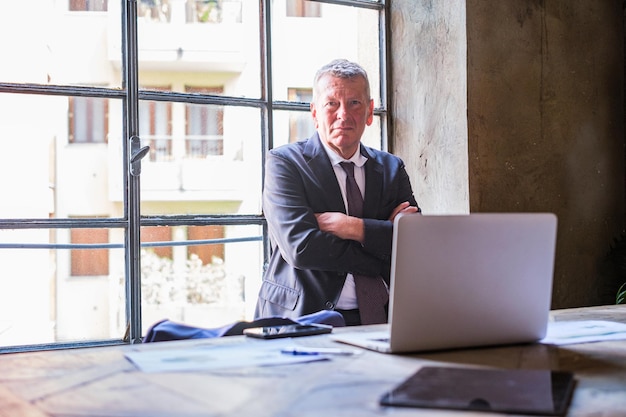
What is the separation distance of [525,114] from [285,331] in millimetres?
2189

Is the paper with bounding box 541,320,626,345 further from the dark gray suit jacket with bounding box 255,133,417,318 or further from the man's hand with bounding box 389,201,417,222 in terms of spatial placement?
the man's hand with bounding box 389,201,417,222

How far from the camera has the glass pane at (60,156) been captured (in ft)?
10.2

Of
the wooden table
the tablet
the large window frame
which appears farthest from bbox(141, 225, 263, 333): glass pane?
the tablet

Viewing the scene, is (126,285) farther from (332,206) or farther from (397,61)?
(397,61)

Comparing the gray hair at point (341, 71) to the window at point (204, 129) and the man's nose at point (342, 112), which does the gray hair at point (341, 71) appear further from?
the window at point (204, 129)

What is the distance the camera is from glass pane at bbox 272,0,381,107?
3.71 meters

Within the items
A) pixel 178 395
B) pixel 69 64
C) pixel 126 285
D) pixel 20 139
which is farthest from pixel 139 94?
pixel 178 395

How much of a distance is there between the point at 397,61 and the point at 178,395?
2948mm

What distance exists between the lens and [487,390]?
1.27 metres

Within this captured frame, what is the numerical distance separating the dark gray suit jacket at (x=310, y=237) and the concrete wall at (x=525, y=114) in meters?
0.61

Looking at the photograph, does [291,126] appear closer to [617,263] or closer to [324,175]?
[324,175]

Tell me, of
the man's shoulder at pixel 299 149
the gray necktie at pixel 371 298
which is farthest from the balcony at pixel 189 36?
the gray necktie at pixel 371 298

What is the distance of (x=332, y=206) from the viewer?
10.2 ft

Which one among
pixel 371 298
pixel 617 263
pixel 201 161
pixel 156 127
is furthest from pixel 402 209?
pixel 617 263
